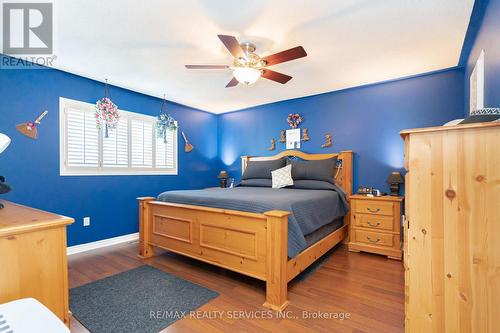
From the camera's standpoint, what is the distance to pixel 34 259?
1.09 m

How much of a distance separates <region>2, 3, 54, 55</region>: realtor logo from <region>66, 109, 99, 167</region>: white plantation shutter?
0.81 m

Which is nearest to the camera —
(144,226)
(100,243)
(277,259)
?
(277,259)

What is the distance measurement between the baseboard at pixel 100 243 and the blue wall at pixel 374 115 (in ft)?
8.83

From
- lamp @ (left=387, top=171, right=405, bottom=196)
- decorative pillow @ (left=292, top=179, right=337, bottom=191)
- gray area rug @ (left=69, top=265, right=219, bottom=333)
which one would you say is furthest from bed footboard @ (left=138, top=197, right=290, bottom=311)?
lamp @ (left=387, top=171, right=405, bottom=196)

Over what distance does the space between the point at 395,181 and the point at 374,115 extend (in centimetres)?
103

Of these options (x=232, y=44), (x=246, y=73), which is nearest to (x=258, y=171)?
(x=246, y=73)

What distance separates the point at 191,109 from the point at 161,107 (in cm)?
68

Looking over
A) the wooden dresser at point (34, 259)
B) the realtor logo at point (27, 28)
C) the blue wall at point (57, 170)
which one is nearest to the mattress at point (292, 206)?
the blue wall at point (57, 170)

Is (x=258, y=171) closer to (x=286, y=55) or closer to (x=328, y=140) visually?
(x=328, y=140)

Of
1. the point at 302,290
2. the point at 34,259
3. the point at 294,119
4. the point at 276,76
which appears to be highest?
the point at 276,76

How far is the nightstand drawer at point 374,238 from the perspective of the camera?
2.94m

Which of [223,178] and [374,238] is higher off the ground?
[223,178]

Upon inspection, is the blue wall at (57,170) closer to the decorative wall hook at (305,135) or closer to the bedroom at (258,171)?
the bedroom at (258,171)

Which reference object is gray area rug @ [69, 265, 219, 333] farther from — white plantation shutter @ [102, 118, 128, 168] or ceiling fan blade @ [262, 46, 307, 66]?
ceiling fan blade @ [262, 46, 307, 66]
